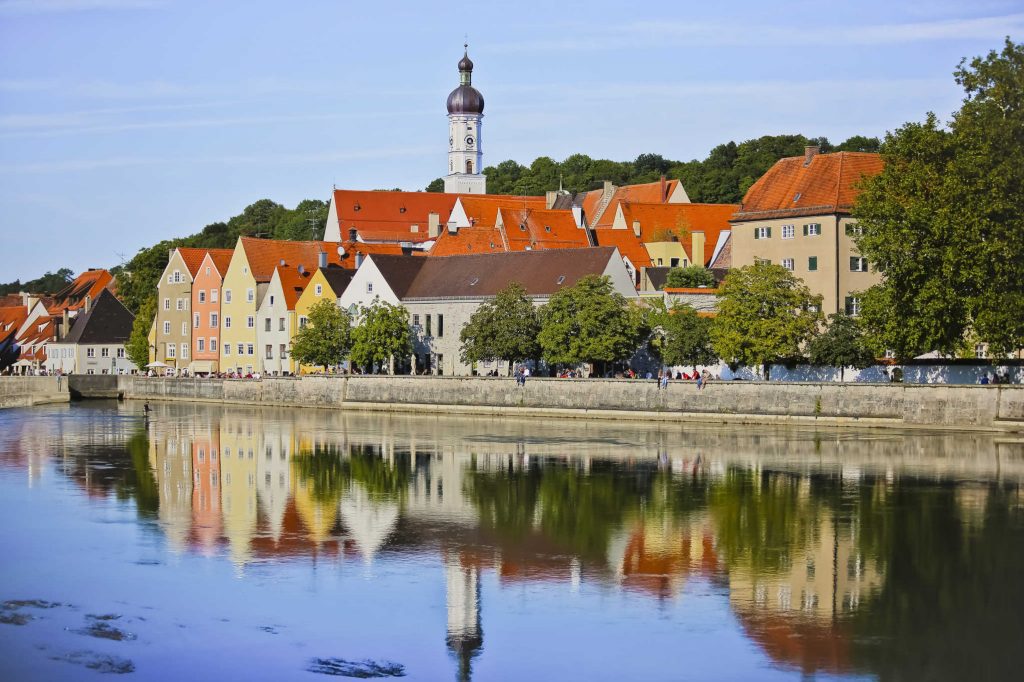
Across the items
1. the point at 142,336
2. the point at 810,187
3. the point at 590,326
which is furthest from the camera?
the point at 142,336

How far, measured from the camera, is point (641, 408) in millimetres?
63188

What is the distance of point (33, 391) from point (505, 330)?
3668 cm

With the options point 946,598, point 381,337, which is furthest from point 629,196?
point 946,598

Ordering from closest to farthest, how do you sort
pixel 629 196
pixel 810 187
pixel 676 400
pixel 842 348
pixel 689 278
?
1. pixel 842 348
2. pixel 676 400
3. pixel 810 187
4. pixel 689 278
5. pixel 629 196

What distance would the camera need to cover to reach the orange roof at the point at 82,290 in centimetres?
13150

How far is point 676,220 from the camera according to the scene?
347 ft

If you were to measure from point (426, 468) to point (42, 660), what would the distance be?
24407mm

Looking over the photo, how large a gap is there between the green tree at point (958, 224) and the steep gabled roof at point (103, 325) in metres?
71.9

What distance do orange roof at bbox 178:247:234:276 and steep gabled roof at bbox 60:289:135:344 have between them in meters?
10.8

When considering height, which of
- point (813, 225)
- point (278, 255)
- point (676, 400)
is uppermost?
point (278, 255)

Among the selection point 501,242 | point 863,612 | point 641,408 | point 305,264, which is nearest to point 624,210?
point 501,242

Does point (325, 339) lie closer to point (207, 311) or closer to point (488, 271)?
point (488, 271)

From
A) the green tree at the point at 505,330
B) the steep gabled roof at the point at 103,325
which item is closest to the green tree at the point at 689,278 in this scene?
the green tree at the point at 505,330

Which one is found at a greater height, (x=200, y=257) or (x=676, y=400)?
(x=200, y=257)
